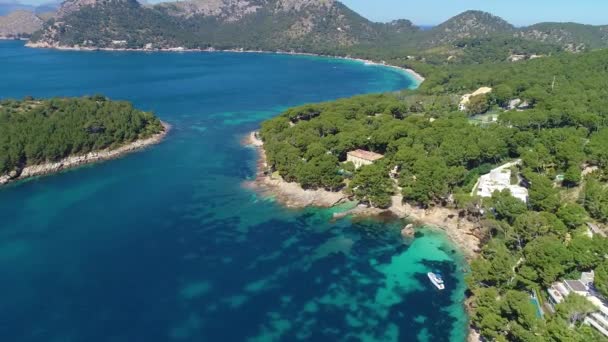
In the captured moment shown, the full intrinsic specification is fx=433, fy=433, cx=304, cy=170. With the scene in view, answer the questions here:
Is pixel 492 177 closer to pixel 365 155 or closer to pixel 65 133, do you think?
pixel 365 155

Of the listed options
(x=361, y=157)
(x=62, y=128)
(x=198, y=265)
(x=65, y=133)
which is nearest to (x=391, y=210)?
(x=361, y=157)

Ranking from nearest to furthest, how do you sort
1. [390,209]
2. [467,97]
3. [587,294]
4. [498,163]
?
[587,294] < [390,209] < [498,163] < [467,97]

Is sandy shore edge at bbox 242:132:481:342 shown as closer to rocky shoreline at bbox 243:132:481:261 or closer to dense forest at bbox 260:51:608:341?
rocky shoreline at bbox 243:132:481:261

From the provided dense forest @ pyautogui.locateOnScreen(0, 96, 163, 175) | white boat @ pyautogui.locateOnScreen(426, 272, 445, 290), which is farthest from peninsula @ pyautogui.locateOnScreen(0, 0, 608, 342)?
white boat @ pyautogui.locateOnScreen(426, 272, 445, 290)

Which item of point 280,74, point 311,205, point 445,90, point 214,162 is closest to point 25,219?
point 214,162

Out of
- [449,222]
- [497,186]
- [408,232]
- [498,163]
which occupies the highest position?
[498,163]

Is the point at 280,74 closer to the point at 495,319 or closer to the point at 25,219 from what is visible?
the point at 25,219

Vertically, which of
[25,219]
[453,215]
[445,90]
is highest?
[445,90]
